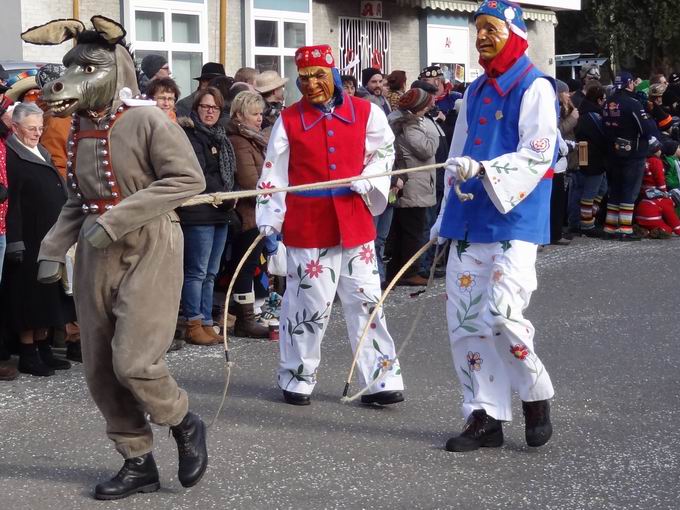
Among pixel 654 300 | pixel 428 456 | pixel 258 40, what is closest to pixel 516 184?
pixel 428 456

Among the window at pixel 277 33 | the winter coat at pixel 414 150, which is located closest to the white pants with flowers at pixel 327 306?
the winter coat at pixel 414 150

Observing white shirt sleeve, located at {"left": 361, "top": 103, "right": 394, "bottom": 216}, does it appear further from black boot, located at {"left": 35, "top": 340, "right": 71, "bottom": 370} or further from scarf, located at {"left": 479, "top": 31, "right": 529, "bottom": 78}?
black boot, located at {"left": 35, "top": 340, "right": 71, "bottom": 370}

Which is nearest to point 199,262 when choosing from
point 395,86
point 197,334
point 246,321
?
point 197,334

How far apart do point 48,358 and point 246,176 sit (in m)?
1.94

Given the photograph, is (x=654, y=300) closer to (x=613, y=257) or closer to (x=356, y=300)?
(x=613, y=257)

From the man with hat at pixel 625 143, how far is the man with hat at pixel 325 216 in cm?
746

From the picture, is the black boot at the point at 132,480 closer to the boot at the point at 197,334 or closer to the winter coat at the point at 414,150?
the boot at the point at 197,334

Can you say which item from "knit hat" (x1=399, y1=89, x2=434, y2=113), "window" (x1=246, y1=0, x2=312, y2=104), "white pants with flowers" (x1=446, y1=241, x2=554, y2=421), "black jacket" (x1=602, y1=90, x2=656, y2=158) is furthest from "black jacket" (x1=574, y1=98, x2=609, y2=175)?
"white pants with flowers" (x1=446, y1=241, x2=554, y2=421)

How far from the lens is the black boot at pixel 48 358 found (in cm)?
748

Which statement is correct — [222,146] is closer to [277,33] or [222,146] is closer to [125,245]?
[125,245]

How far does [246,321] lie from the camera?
8.56m

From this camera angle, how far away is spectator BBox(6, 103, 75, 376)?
724 cm

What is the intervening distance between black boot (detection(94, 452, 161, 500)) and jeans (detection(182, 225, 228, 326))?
3266mm

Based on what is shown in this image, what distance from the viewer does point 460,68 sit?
2166 cm
